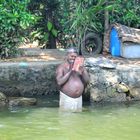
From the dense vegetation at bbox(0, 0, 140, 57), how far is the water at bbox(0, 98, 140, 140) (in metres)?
3.07

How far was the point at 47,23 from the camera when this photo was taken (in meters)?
14.9

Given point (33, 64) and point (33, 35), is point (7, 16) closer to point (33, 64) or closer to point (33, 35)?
point (33, 64)

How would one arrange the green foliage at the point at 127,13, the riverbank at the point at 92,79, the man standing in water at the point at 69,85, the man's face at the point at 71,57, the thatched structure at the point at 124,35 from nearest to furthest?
the man's face at the point at 71,57 → the man standing in water at the point at 69,85 → the riverbank at the point at 92,79 → the thatched structure at the point at 124,35 → the green foliage at the point at 127,13

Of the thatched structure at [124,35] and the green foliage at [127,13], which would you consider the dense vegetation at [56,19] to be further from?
the thatched structure at [124,35]

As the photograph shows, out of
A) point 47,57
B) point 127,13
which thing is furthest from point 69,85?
point 127,13

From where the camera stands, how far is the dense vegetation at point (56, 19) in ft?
41.8

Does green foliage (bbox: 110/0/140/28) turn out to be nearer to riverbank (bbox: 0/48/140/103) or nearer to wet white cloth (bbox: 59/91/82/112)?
riverbank (bbox: 0/48/140/103)

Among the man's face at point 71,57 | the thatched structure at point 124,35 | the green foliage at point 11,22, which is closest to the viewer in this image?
the man's face at point 71,57

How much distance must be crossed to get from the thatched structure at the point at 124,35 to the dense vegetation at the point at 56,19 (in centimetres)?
49

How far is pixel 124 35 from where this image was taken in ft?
43.9

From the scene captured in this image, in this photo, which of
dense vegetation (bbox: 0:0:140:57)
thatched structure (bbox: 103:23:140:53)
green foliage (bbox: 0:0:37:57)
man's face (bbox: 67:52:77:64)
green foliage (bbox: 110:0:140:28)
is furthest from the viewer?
green foliage (bbox: 110:0:140:28)

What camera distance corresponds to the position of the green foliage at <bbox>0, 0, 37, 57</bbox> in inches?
489

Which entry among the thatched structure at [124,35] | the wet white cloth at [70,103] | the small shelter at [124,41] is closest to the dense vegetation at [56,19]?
the thatched structure at [124,35]

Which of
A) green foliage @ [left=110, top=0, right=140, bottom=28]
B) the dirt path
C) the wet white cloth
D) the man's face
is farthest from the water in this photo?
green foliage @ [left=110, top=0, right=140, bottom=28]
